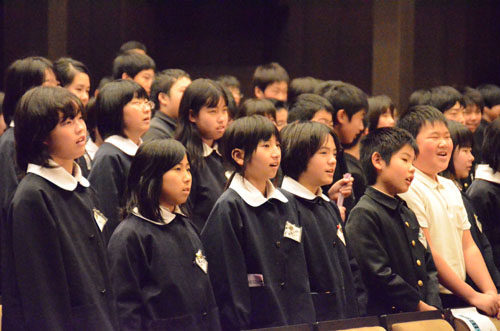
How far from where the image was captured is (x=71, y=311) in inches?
108

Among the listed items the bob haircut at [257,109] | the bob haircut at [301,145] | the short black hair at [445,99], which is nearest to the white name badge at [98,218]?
the bob haircut at [301,145]

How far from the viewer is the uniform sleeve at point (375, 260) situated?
11.9 feet

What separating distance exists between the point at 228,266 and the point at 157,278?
370mm

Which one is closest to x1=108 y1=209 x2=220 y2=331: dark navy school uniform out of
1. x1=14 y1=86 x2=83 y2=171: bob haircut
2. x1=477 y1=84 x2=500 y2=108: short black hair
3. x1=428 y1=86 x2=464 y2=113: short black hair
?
x1=14 y1=86 x2=83 y2=171: bob haircut

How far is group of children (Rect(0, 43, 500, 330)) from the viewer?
281cm

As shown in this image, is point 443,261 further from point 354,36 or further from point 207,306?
point 354,36

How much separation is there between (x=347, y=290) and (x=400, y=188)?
56 centimetres

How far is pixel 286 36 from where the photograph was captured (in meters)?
8.50

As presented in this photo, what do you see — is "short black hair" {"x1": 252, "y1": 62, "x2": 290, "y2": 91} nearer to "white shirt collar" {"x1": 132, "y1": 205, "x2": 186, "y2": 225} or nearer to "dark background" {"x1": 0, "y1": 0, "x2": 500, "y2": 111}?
"dark background" {"x1": 0, "y1": 0, "x2": 500, "y2": 111}

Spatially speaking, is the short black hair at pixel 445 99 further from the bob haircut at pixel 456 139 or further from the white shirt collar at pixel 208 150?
the white shirt collar at pixel 208 150

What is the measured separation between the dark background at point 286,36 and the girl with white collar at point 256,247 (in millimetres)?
3949

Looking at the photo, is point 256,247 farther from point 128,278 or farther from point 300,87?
point 300,87

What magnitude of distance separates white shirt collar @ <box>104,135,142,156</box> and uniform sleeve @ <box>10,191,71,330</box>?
1.10m

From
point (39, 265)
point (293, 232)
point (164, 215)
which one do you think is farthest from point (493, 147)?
point (39, 265)
